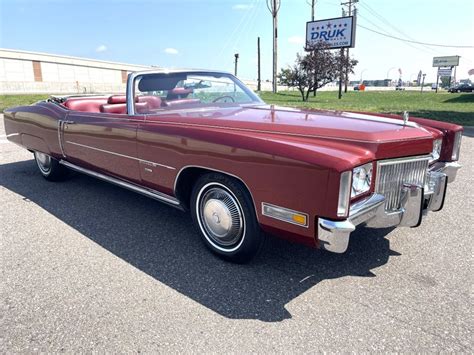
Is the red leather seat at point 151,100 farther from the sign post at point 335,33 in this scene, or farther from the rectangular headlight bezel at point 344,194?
the sign post at point 335,33

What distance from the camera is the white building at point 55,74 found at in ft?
113

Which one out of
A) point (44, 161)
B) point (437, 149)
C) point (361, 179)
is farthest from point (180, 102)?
point (44, 161)

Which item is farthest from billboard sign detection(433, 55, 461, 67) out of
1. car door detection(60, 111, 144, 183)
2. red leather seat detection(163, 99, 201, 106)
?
car door detection(60, 111, 144, 183)

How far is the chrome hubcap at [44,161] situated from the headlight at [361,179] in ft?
13.8

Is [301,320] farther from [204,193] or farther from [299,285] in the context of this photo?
[204,193]

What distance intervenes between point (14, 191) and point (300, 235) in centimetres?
400

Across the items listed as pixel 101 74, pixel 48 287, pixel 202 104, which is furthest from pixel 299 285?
pixel 101 74

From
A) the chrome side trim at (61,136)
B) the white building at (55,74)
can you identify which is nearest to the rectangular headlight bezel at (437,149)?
the chrome side trim at (61,136)

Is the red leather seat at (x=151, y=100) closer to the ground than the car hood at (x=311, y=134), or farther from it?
farther from it

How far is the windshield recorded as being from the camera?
362 cm

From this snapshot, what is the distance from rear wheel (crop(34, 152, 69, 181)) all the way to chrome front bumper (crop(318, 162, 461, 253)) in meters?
4.03

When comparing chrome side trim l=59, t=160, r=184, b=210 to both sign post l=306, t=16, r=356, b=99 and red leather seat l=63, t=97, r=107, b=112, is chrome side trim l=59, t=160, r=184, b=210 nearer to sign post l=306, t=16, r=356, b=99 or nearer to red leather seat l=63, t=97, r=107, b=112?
red leather seat l=63, t=97, r=107, b=112

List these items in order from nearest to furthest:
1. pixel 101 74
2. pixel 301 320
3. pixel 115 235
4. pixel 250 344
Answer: pixel 250 344 < pixel 301 320 < pixel 115 235 < pixel 101 74

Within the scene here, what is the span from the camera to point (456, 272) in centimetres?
271
